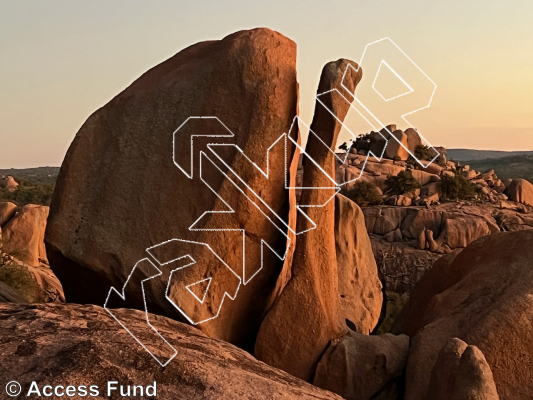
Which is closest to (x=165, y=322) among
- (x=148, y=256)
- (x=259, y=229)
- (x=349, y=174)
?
(x=148, y=256)

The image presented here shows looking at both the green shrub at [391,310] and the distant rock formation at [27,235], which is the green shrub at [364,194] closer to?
the green shrub at [391,310]

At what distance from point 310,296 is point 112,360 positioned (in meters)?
3.23

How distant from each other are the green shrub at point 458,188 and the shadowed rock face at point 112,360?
102 ft

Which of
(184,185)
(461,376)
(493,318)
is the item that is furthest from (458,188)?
(461,376)

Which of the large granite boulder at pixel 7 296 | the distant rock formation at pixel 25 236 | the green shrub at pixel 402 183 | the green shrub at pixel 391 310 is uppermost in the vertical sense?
the green shrub at pixel 402 183

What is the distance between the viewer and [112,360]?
3742 mm

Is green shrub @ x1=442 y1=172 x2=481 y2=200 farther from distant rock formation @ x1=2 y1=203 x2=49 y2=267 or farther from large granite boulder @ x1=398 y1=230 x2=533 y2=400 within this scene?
large granite boulder @ x1=398 y1=230 x2=533 y2=400

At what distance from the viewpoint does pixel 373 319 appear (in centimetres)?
1035

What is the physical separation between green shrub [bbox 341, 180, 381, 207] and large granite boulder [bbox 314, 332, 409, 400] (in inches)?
1009

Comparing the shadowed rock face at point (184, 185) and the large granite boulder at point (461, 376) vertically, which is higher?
the shadowed rock face at point (184, 185)

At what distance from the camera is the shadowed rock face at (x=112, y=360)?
141 inches

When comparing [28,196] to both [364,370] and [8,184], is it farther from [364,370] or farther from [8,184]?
[364,370]

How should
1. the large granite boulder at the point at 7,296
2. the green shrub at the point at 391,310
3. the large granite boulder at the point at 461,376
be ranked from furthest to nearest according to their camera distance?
the green shrub at the point at 391,310, the large granite boulder at the point at 7,296, the large granite boulder at the point at 461,376

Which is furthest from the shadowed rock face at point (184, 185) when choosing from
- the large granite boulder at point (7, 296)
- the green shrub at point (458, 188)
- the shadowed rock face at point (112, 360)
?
the green shrub at point (458, 188)
